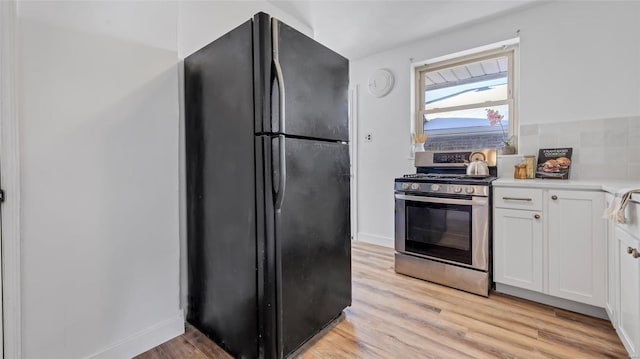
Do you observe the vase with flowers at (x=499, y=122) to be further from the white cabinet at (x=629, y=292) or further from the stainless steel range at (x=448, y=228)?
the white cabinet at (x=629, y=292)

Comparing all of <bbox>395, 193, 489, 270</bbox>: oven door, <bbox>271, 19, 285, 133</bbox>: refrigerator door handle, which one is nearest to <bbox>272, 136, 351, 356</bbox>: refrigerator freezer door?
<bbox>271, 19, 285, 133</bbox>: refrigerator door handle

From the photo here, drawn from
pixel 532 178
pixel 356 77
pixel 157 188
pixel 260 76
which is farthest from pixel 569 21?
pixel 157 188

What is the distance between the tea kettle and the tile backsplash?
431 mm

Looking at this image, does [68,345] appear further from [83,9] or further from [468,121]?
[468,121]

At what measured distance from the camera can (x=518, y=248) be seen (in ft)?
6.93

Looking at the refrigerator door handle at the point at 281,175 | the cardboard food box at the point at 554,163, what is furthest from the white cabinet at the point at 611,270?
the refrigerator door handle at the point at 281,175

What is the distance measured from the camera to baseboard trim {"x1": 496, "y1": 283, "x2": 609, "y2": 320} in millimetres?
1895

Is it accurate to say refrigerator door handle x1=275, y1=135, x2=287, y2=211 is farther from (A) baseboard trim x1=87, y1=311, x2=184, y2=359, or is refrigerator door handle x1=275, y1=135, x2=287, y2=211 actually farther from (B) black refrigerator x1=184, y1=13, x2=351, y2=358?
(A) baseboard trim x1=87, y1=311, x2=184, y2=359

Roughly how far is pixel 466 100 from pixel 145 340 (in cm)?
354

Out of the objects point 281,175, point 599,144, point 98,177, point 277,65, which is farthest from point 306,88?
point 599,144

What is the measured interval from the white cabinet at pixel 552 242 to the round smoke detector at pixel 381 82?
1.79m

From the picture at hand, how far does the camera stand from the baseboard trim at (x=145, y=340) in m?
1.47

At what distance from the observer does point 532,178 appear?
2461 mm

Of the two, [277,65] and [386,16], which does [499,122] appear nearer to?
[386,16]
